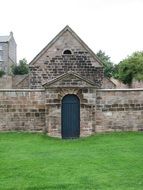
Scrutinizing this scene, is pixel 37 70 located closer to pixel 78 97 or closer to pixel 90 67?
pixel 90 67

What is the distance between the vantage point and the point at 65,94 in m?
22.3

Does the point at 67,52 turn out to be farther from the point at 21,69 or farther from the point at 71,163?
the point at 21,69

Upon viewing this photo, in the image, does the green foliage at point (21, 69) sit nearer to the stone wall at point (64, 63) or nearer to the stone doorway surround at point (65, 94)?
the stone wall at point (64, 63)

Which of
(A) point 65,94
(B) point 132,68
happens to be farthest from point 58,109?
(B) point 132,68

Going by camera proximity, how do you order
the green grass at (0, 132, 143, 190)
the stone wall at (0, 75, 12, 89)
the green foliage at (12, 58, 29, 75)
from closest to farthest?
the green grass at (0, 132, 143, 190)
the stone wall at (0, 75, 12, 89)
the green foliage at (12, 58, 29, 75)

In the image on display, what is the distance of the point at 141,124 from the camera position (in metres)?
23.0

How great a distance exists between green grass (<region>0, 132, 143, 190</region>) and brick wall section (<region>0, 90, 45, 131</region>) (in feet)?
4.32

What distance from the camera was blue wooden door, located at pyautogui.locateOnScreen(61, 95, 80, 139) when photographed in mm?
22375

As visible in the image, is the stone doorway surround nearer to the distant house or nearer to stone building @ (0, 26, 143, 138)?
stone building @ (0, 26, 143, 138)

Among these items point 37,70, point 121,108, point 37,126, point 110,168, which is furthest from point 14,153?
point 37,70

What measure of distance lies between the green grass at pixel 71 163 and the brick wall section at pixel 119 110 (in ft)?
5.54

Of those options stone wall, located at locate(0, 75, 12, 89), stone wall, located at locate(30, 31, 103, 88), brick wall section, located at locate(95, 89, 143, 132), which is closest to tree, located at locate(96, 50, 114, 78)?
stone wall, located at locate(0, 75, 12, 89)

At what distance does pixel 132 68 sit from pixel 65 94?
2538 centimetres

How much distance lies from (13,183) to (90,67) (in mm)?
→ 17871
